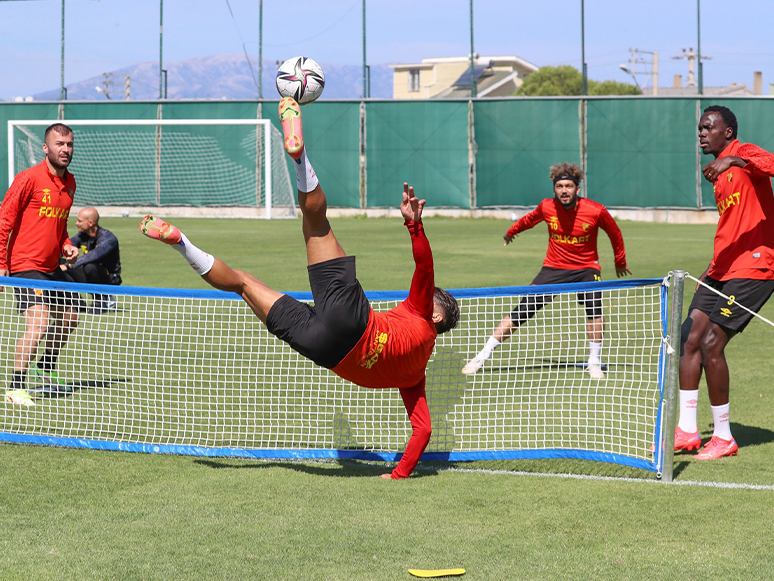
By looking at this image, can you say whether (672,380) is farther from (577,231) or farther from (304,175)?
(577,231)

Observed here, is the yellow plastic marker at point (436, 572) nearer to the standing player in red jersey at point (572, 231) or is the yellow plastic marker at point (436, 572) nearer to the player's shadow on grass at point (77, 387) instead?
the player's shadow on grass at point (77, 387)

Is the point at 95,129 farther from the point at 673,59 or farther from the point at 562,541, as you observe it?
the point at 673,59

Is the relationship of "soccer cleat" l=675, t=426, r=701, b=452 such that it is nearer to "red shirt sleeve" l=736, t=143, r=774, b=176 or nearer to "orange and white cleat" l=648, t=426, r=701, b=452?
"orange and white cleat" l=648, t=426, r=701, b=452

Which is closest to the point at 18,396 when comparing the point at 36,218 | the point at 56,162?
the point at 36,218

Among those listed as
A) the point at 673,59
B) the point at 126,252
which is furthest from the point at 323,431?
the point at 673,59

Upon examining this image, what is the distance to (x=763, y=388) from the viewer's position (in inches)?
326

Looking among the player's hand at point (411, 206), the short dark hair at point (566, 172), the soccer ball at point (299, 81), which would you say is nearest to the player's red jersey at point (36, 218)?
the soccer ball at point (299, 81)

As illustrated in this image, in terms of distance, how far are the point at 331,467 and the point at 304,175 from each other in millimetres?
2002

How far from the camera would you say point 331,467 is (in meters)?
6.07

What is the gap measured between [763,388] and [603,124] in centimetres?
2656

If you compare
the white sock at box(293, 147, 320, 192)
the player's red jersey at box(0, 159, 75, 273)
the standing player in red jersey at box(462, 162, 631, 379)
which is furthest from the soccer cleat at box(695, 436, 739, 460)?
the player's red jersey at box(0, 159, 75, 273)

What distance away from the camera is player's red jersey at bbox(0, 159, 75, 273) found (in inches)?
310

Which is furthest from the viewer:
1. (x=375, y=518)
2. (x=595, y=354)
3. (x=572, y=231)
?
(x=572, y=231)

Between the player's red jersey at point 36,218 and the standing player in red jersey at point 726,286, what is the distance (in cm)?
546
